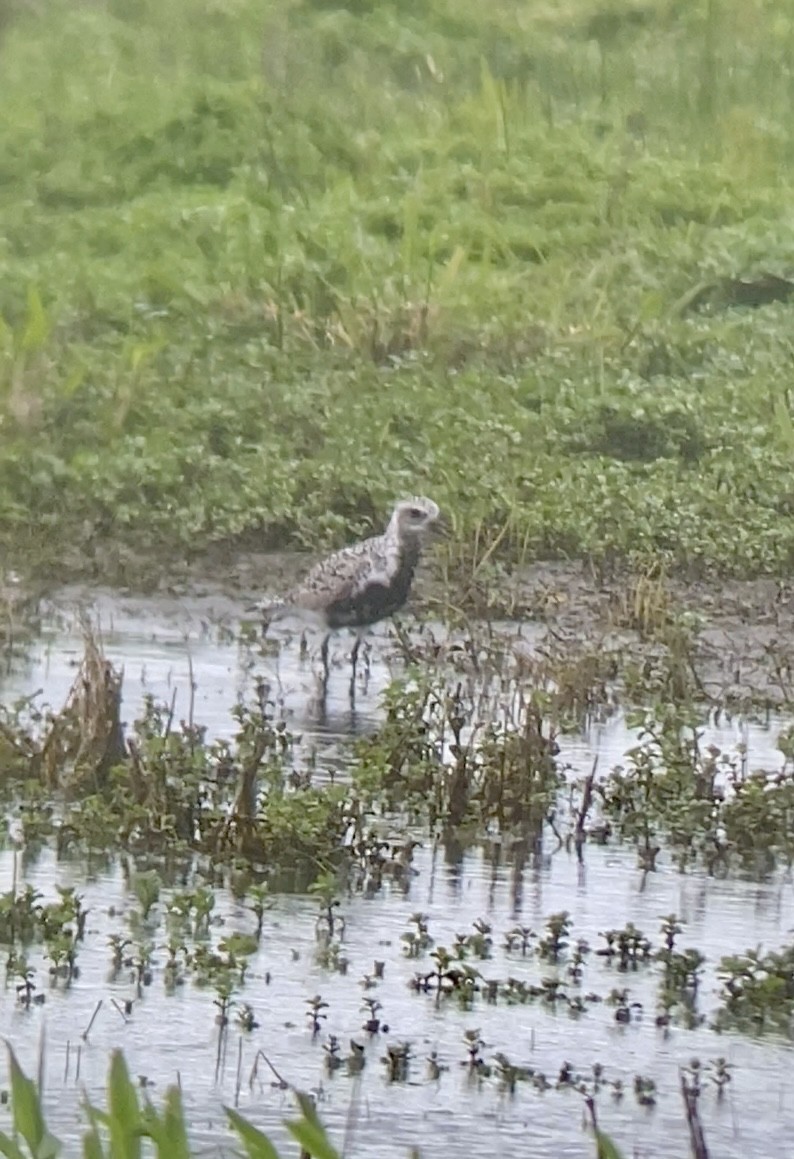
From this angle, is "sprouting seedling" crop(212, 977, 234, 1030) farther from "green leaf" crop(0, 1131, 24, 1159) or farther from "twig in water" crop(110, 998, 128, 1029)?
"green leaf" crop(0, 1131, 24, 1159)

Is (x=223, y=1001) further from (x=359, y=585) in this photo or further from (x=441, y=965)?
(x=359, y=585)

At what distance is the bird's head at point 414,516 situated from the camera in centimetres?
421

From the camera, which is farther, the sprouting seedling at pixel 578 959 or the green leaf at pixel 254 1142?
the sprouting seedling at pixel 578 959

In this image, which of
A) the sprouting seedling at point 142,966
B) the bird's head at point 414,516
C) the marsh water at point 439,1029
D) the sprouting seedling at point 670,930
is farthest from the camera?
the bird's head at point 414,516

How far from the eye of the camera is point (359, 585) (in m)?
4.11

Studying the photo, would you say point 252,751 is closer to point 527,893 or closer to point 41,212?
point 527,893

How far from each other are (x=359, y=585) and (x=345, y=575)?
0.11ft

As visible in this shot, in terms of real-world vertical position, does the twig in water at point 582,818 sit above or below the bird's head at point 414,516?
below

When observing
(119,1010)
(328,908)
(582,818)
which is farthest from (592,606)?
(119,1010)

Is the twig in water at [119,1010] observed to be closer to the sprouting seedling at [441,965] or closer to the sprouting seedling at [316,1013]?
the sprouting seedling at [316,1013]

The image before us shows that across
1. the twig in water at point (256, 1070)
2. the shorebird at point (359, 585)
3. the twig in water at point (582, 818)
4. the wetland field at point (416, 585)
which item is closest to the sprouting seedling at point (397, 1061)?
the wetland field at point (416, 585)

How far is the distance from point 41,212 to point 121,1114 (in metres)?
2.99

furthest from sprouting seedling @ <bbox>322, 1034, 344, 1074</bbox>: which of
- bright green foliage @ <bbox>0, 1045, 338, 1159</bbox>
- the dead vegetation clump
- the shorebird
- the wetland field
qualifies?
the shorebird

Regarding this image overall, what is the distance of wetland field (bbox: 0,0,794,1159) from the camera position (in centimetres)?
311
